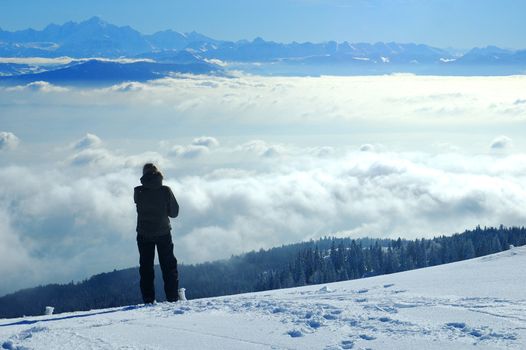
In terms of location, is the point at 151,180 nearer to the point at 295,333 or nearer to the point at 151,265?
the point at 151,265

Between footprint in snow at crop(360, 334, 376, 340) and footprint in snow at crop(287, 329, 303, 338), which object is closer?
footprint in snow at crop(360, 334, 376, 340)

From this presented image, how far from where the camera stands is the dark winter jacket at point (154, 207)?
12.7 m

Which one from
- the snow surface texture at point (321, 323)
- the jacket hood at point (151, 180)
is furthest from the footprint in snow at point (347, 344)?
the jacket hood at point (151, 180)

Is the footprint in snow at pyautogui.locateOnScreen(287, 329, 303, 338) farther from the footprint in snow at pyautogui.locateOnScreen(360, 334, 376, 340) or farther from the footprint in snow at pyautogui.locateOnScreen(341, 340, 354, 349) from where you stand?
the footprint in snow at pyautogui.locateOnScreen(360, 334, 376, 340)

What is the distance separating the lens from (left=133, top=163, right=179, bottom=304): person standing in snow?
12.7 meters

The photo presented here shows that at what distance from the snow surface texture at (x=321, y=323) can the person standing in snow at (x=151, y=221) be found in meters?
1.23

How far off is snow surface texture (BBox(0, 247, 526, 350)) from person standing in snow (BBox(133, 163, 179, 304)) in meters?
1.23

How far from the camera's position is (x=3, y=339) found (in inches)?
337

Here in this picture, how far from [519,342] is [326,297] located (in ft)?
15.2

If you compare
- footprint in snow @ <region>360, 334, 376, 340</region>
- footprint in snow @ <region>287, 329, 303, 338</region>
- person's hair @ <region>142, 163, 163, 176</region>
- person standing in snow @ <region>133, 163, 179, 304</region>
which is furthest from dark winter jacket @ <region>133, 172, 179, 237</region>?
footprint in snow @ <region>360, 334, 376, 340</region>

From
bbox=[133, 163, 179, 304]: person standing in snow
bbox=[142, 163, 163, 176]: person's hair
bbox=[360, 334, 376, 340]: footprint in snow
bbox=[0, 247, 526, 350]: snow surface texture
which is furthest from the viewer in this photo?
bbox=[133, 163, 179, 304]: person standing in snow

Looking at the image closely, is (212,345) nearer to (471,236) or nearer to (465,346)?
(465,346)

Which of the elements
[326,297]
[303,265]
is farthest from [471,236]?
[326,297]

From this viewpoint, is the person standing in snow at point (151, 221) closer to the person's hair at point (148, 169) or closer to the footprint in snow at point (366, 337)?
the person's hair at point (148, 169)
